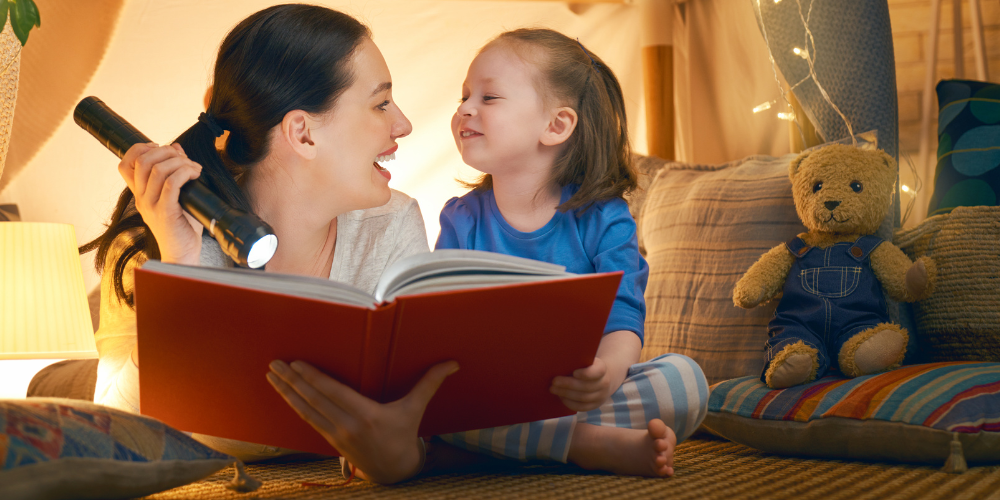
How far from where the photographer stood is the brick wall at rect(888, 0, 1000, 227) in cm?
153

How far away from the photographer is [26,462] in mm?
521

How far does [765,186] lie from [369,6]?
128cm

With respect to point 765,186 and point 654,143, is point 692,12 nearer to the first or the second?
point 654,143

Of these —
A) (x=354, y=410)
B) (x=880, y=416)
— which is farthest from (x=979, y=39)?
(x=354, y=410)

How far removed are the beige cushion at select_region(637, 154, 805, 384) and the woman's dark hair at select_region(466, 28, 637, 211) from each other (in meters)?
0.22

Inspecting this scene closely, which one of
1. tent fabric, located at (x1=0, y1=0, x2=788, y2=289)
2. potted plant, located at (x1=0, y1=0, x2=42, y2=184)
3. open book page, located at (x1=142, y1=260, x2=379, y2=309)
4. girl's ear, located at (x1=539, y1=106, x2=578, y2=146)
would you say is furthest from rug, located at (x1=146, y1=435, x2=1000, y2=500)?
tent fabric, located at (x1=0, y1=0, x2=788, y2=289)

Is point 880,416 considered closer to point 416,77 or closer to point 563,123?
point 563,123

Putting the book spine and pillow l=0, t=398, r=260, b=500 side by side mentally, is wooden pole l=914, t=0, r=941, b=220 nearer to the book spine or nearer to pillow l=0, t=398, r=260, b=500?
the book spine

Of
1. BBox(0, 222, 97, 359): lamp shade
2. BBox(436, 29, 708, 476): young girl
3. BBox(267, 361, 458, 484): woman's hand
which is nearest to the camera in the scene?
BBox(267, 361, 458, 484): woman's hand

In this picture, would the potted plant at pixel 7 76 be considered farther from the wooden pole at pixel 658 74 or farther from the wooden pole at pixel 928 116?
the wooden pole at pixel 928 116

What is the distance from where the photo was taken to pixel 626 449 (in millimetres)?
825

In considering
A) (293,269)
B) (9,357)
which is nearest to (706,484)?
(293,269)

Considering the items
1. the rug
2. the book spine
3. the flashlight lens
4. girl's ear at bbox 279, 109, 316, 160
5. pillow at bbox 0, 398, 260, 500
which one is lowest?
the rug

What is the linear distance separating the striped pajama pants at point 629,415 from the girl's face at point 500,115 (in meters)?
0.46
